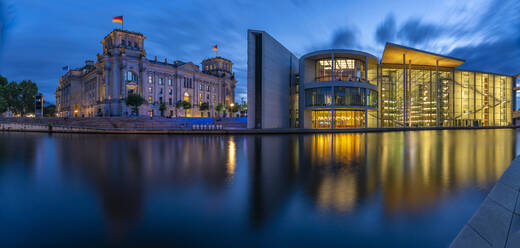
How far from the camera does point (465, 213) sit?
12.6 ft

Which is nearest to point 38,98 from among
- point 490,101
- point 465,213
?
point 465,213

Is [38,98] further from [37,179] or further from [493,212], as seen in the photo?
[493,212]

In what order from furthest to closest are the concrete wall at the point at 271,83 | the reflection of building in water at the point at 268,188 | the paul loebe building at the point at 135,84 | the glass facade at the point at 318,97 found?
the paul loebe building at the point at 135,84, the glass facade at the point at 318,97, the concrete wall at the point at 271,83, the reflection of building in water at the point at 268,188

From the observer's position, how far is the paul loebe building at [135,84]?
65125 mm

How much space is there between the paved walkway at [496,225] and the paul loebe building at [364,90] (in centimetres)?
3321

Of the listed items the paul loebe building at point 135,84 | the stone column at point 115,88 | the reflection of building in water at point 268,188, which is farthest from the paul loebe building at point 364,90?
the stone column at point 115,88

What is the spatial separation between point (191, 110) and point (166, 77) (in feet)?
45.0

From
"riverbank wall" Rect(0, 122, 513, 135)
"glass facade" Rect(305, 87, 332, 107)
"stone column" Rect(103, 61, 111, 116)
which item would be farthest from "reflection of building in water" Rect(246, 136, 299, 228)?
"stone column" Rect(103, 61, 111, 116)

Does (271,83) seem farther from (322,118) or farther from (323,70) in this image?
(322,118)

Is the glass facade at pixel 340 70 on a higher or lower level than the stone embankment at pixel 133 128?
higher

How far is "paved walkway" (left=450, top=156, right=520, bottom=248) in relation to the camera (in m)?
2.39

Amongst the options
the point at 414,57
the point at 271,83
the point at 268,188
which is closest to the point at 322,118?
the point at 271,83

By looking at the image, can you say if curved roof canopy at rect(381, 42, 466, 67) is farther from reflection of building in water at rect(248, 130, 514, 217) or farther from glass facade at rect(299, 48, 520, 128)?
reflection of building in water at rect(248, 130, 514, 217)

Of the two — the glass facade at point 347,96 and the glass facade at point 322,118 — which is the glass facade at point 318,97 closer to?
the glass facade at point 347,96
